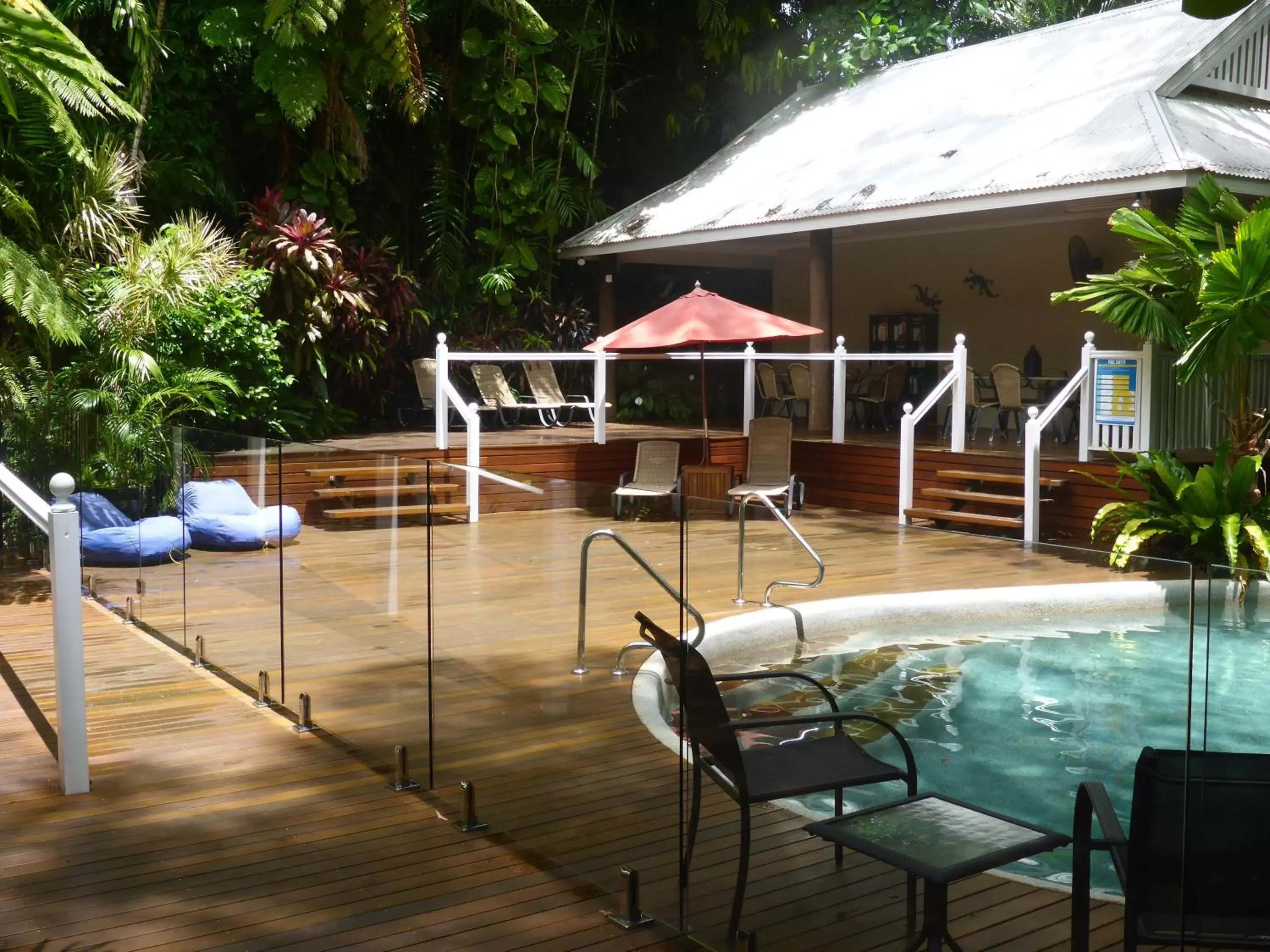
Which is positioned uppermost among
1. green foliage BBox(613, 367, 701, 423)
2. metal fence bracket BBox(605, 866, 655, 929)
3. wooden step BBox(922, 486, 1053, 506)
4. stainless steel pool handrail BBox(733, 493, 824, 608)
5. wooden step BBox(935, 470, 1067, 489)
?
green foliage BBox(613, 367, 701, 423)

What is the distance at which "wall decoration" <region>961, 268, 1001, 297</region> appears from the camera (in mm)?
16922

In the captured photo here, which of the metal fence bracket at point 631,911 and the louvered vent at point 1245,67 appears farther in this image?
the louvered vent at point 1245,67

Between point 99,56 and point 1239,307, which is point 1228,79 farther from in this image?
point 99,56

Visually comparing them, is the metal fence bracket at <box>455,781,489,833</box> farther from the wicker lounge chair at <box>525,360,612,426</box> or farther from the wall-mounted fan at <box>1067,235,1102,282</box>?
the wall-mounted fan at <box>1067,235,1102,282</box>

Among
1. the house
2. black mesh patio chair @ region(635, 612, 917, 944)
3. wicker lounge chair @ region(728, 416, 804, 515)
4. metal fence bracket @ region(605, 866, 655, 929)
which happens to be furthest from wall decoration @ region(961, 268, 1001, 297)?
metal fence bracket @ region(605, 866, 655, 929)

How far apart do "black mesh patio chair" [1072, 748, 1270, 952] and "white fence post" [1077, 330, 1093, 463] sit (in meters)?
8.44

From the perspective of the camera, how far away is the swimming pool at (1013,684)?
2525mm

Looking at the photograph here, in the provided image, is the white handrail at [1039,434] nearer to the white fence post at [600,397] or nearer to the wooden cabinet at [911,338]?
the white fence post at [600,397]

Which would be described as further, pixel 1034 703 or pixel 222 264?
pixel 222 264

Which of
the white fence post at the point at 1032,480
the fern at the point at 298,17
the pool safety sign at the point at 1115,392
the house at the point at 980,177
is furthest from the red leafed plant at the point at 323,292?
the pool safety sign at the point at 1115,392

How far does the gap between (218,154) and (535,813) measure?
41.6 ft

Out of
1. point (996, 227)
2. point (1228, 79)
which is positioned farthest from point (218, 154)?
point (1228, 79)

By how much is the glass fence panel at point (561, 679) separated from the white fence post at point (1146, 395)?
23.7ft

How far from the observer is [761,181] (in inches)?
599
